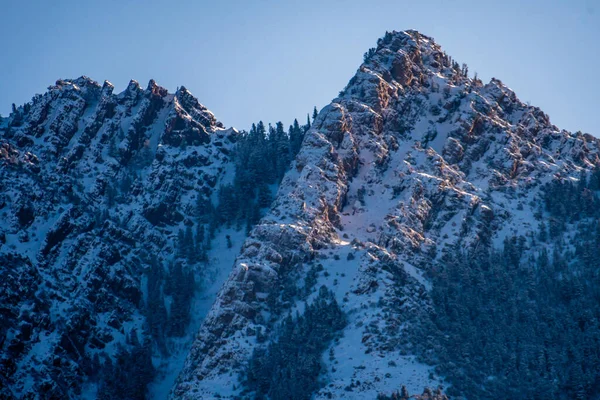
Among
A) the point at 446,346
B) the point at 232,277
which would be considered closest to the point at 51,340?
the point at 232,277

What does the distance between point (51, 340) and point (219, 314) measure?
32.4 meters

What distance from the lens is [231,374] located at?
180m

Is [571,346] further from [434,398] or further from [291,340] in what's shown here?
[291,340]

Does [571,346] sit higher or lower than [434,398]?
higher

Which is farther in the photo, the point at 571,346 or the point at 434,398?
the point at 571,346

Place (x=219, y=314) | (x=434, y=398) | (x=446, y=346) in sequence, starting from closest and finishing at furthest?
(x=434, y=398) → (x=446, y=346) → (x=219, y=314)

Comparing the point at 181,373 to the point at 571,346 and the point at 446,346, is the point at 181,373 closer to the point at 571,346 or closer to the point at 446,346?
the point at 446,346

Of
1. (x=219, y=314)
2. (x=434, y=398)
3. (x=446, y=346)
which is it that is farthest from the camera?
(x=219, y=314)

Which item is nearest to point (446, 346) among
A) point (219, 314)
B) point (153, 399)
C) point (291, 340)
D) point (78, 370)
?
point (291, 340)

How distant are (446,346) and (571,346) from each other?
64.6 ft

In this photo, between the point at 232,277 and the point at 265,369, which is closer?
the point at 265,369

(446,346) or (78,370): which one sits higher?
(446,346)

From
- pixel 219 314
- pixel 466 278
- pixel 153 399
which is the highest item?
pixel 466 278

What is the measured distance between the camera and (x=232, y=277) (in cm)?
19188
